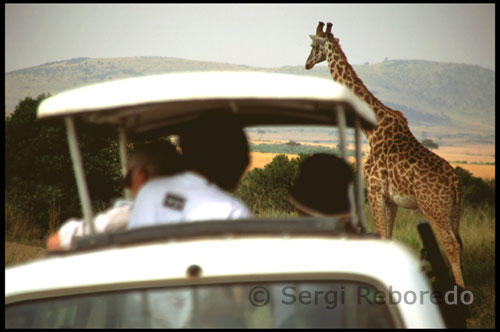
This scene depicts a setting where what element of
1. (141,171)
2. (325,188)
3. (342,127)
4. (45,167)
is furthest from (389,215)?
(45,167)

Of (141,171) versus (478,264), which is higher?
(141,171)

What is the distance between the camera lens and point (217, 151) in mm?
2594

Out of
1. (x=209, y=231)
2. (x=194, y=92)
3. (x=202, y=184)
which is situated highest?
(x=194, y=92)

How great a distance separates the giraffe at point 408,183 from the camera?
23.9ft

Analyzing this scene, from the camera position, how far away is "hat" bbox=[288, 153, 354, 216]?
8.79ft

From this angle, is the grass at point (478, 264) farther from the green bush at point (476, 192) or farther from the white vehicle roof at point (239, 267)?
the green bush at point (476, 192)

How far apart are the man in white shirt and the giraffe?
4947 mm

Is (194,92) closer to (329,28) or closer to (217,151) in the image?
(217,151)

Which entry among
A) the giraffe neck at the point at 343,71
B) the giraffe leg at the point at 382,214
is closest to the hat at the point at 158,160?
the giraffe leg at the point at 382,214

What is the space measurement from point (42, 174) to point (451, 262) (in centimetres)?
802

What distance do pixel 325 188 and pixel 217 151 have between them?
46cm

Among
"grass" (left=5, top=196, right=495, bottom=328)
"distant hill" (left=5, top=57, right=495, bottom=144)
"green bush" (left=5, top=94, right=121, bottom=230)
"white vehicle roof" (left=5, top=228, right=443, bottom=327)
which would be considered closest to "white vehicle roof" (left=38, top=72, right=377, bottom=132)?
"white vehicle roof" (left=5, top=228, right=443, bottom=327)

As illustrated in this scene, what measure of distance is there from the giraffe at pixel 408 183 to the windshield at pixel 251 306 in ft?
18.6

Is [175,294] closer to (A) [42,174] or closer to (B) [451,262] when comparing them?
(B) [451,262]
